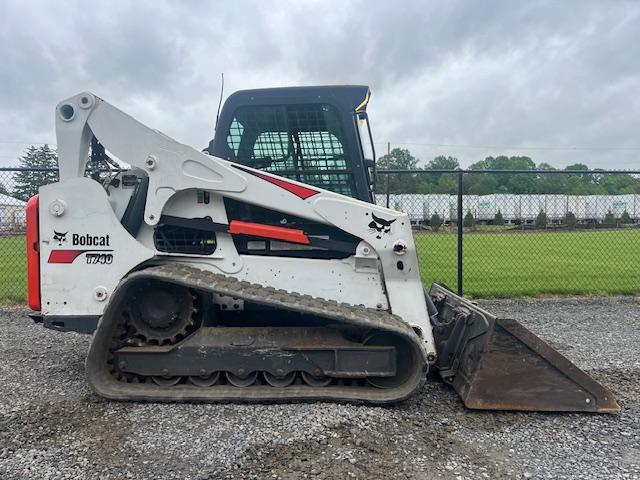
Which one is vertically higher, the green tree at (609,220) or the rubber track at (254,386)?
the green tree at (609,220)

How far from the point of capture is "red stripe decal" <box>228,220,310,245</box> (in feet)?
13.9

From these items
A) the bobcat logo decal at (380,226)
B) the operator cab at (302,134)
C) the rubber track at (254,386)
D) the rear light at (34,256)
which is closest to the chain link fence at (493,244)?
the operator cab at (302,134)

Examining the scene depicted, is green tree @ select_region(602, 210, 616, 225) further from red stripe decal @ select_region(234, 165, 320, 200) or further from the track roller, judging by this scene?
the track roller

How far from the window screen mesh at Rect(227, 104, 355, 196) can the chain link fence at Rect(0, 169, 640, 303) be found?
1646mm

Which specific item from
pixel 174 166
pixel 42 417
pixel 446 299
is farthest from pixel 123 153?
pixel 446 299

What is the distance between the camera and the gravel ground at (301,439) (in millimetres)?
2988

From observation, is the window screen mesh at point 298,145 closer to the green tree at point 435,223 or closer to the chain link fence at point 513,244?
the chain link fence at point 513,244

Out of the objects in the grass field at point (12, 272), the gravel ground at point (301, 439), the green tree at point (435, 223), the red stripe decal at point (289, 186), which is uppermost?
the red stripe decal at point (289, 186)

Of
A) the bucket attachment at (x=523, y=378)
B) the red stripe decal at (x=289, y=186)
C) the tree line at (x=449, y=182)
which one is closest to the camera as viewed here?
the bucket attachment at (x=523, y=378)

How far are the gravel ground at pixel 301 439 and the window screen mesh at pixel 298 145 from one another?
2002 mm

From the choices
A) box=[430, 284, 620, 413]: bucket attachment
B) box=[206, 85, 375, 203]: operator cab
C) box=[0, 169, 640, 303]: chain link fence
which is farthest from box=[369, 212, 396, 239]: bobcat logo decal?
box=[0, 169, 640, 303]: chain link fence

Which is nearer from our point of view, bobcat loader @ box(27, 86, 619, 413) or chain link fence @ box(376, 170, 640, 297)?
bobcat loader @ box(27, 86, 619, 413)

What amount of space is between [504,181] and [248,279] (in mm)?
33283

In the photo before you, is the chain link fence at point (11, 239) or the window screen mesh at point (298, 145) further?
the chain link fence at point (11, 239)
